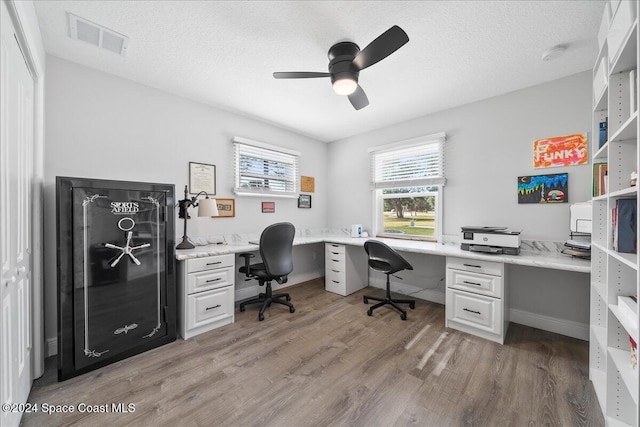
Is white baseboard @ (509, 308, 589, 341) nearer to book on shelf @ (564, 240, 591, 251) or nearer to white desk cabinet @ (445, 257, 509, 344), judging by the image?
white desk cabinet @ (445, 257, 509, 344)

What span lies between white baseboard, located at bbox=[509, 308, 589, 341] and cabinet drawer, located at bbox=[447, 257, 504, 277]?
87 centimetres

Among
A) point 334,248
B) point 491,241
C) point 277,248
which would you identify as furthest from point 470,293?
point 277,248

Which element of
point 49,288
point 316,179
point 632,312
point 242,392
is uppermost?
point 316,179

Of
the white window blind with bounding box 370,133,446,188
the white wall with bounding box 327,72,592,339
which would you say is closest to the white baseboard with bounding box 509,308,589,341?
the white wall with bounding box 327,72,592,339

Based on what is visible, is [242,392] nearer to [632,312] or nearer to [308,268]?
[632,312]

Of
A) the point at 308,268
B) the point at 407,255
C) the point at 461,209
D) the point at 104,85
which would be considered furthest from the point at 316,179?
the point at 104,85

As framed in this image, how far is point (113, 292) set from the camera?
78.7 inches

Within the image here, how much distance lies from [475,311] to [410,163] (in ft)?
7.00

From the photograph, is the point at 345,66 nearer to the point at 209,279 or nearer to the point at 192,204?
the point at 192,204

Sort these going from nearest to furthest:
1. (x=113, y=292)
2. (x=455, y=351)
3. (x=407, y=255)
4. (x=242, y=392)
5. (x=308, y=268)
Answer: (x=242, y=392) → (x=113, y=292) → (x=455, y=351) → (x=407, y=255) → (x=308, y=268)

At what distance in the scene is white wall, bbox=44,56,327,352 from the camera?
2.15 m

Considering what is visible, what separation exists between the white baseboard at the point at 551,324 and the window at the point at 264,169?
11.0 feet

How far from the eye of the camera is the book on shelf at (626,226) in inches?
46.6

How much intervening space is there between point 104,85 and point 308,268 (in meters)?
3.52
